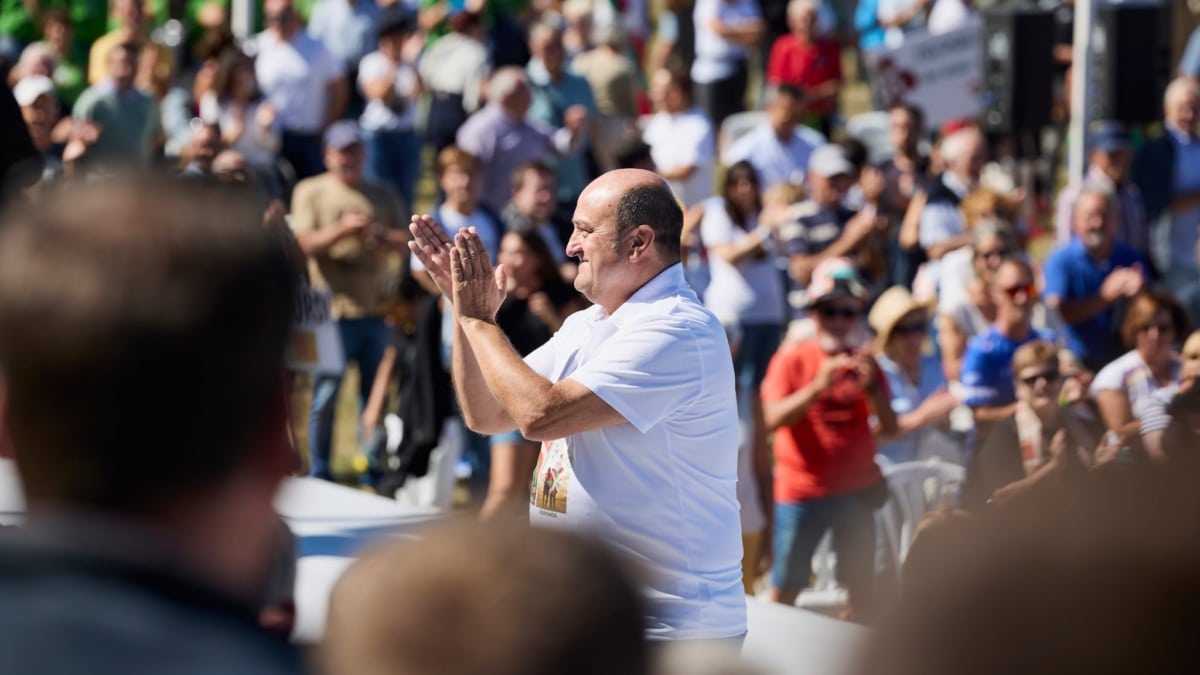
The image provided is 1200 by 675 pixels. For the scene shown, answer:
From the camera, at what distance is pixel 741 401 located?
885cm

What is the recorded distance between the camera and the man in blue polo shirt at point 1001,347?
25.3 feet

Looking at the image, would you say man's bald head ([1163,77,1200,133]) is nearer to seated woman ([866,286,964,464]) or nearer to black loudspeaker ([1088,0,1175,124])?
black loudspeaker ([1088,0,1175,124])

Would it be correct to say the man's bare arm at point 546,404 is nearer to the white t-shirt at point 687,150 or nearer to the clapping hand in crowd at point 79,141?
the clapping hand in crowd at point 79,141

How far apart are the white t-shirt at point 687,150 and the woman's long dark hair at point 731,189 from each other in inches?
49.5

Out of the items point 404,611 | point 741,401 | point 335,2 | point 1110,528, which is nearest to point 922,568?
point 1110,528

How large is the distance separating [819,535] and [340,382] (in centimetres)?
285

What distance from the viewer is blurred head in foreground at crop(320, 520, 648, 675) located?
1.28 m

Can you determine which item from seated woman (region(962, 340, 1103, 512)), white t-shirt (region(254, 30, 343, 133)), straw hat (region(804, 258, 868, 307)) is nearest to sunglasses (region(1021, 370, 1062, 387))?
seated woman (region(962, 340, 1103, 512))

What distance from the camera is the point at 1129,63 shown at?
493 inches

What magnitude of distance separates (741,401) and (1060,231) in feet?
8.67

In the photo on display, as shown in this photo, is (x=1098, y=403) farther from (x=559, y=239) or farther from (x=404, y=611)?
(x=404, y=611)

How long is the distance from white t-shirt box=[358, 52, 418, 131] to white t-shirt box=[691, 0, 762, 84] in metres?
2.28

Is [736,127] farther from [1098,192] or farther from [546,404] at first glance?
[546,404]

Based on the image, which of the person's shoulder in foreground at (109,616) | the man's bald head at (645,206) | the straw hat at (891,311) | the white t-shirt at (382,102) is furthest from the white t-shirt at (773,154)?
the person's shoulder in foreground at (109,616)
